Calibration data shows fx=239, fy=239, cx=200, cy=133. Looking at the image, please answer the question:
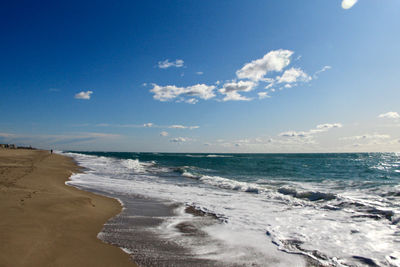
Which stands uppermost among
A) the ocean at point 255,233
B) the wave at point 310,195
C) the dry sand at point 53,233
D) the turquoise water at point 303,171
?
the dry sand at point 53,233

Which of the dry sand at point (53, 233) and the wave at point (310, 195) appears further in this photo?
the wave at point (310, 195)

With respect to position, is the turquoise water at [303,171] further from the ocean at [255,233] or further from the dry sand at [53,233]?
the dry sand at [53,233]

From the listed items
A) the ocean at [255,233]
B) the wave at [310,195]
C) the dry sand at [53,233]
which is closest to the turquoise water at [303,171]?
the wave at [310,195]

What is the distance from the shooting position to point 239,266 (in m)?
4.12

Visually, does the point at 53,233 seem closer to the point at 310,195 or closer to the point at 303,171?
the point at 310,195

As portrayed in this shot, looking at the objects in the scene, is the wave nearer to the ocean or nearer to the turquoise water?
the ocean

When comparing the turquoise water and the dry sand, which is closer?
the dry sand

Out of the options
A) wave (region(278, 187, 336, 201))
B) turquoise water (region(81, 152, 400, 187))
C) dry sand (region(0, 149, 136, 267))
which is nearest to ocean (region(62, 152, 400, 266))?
dry sand (region(0, 149, 136, 267))

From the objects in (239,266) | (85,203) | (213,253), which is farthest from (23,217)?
(239,266)

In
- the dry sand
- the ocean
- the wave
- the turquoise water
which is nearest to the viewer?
the dry sand

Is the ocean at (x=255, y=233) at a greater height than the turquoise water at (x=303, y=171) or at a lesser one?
greater

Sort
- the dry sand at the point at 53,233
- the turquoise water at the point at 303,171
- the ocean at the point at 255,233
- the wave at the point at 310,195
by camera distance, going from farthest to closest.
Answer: the turquoise water at the point at 303,171 → the wave at the point at 310,195 → the ocean at the point at 255,233 → the dry sand at the point at 53,233

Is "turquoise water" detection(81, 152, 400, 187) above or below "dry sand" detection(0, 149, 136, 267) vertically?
below

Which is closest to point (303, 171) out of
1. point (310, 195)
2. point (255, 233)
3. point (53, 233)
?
point (310, 195)
